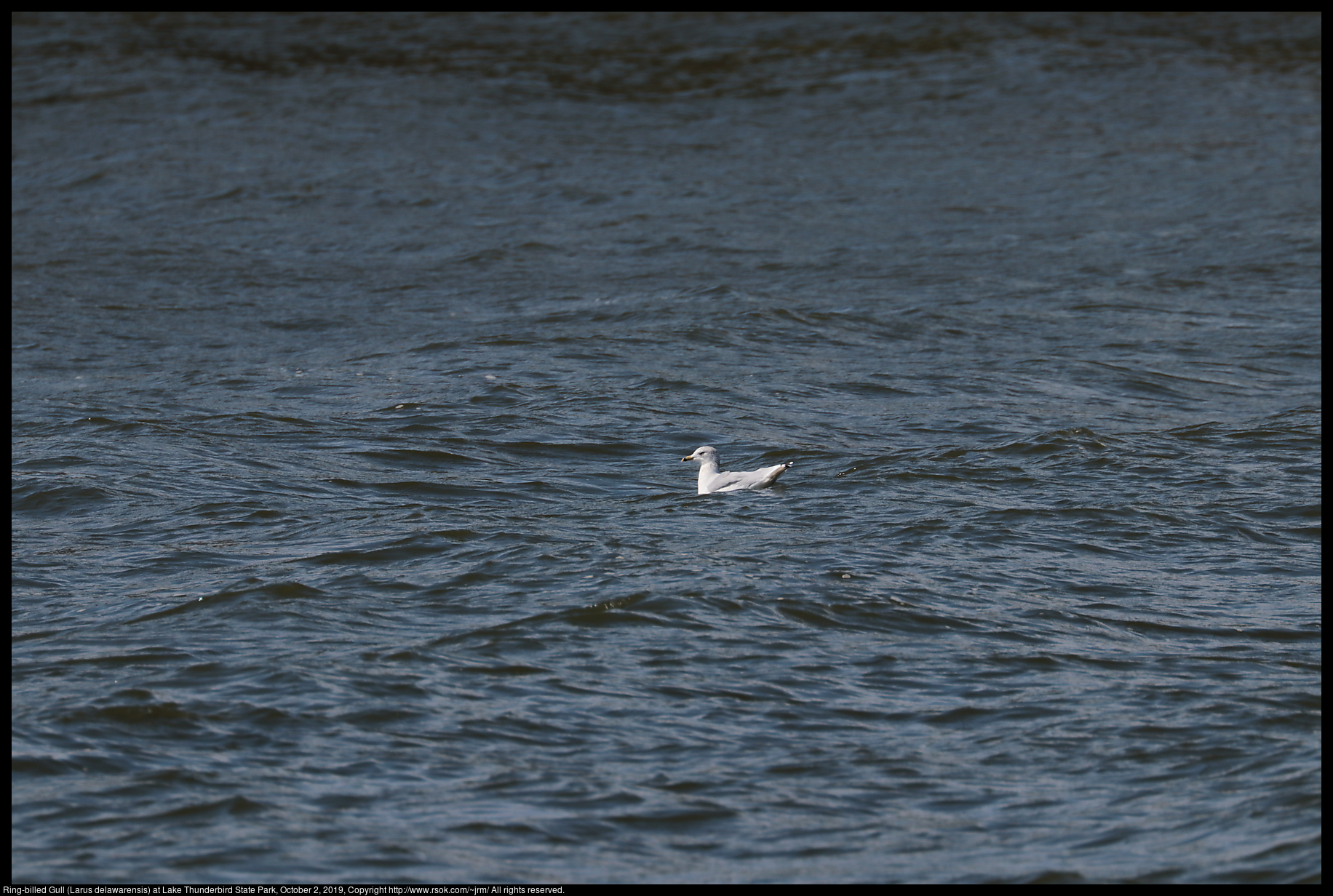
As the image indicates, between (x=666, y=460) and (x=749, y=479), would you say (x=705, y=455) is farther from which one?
(x=666, y=460)

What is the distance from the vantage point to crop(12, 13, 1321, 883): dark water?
7.27m

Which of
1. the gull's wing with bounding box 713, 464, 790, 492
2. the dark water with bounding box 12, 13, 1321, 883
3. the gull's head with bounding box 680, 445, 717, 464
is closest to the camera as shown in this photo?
the dark water with bounding box 12, 13, 1321, 883

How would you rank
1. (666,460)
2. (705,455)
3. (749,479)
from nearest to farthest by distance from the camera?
1. (749,479)
2. (705,455)
3. (666,460)

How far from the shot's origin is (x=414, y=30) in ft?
106

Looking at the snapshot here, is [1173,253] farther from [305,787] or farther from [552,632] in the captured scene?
[305,787]

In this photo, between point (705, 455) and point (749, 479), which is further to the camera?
point (705, 455)

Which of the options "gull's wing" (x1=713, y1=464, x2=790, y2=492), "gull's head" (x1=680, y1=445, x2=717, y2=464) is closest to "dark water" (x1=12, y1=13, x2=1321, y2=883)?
"gull's wing" (x1=713, y1=464, x2=790, y2=492)

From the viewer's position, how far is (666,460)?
1369 centimetres

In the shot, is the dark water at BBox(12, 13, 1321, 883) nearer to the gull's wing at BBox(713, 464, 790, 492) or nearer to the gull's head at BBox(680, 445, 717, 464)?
the gull's wing at BBox(713, 464, 790, 492)

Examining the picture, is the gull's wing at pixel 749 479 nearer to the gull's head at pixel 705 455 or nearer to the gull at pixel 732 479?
the gull at pixel 732 479

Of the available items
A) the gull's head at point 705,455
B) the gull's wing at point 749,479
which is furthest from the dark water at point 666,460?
the gull's head at point 705,455

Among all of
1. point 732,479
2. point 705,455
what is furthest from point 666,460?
point 732,479

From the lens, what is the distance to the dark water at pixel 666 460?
7273 millimetres

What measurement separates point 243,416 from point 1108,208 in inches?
541
